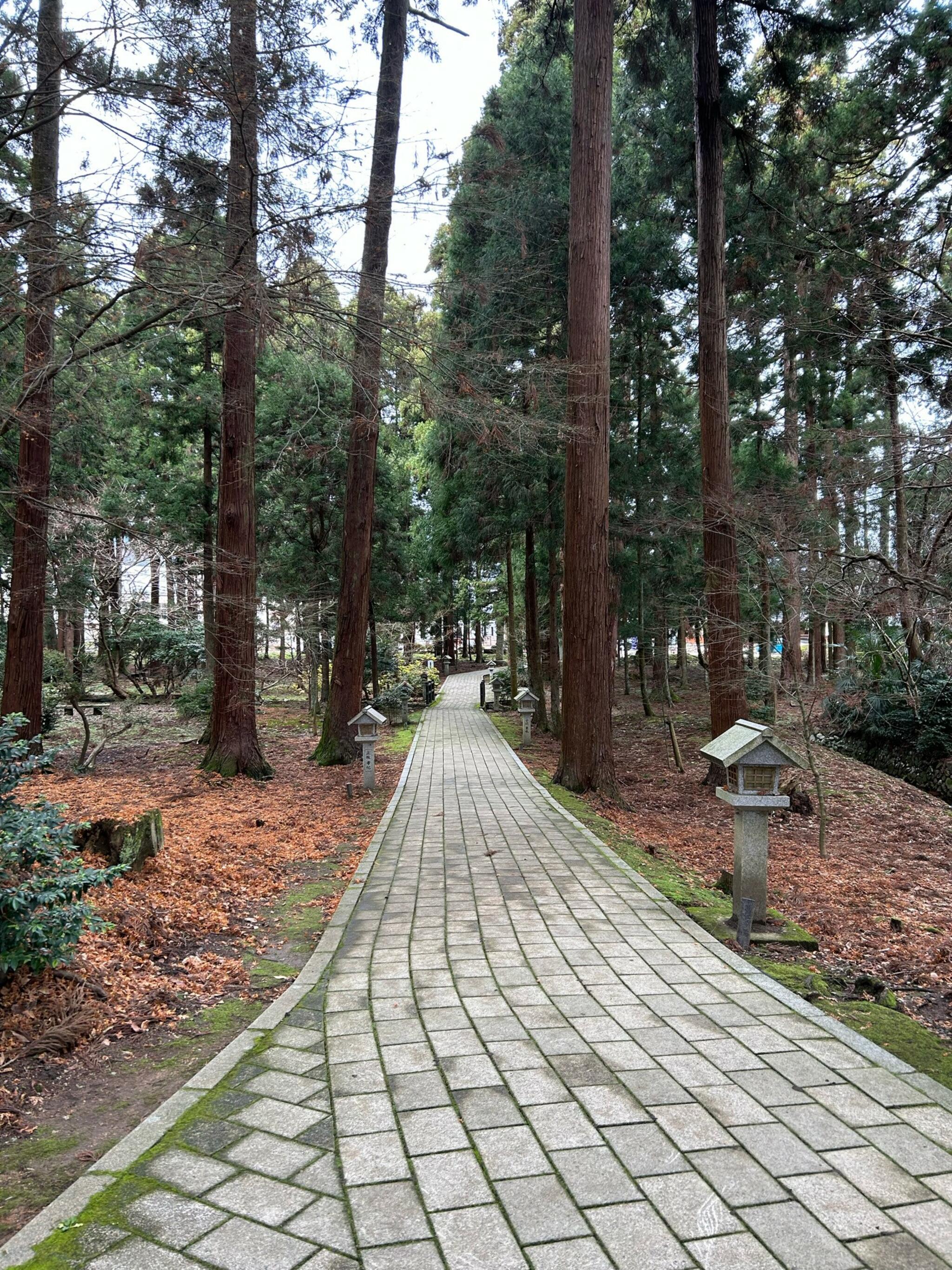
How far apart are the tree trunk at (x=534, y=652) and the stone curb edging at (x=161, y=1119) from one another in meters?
13.0

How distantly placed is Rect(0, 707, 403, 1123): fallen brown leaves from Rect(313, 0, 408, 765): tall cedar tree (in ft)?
3.47

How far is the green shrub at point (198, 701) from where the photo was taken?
48.2ft

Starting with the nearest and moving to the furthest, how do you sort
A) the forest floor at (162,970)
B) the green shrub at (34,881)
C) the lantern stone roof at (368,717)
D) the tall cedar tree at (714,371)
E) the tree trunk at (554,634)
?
1. the forest floor at (162,970)
2. the green shrub at (34,881)
3. the lantern stone roof at (368,717)
4. the tall cedar tree at (714,371)
5. the tree trunk at (554,634)

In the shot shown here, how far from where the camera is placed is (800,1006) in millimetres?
3674

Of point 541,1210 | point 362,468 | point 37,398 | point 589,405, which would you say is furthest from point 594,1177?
point 362,468

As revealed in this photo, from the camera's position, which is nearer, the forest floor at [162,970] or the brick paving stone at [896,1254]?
the brick paving stone at [896,1254]

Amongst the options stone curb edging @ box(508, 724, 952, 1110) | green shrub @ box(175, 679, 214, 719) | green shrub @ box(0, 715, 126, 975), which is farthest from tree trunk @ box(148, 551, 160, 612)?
stone curb edging @ box(508, 724, 952, 1110)

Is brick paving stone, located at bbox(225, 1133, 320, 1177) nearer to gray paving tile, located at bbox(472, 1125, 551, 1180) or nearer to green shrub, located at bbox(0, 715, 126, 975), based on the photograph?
gray paving tile, located at bbox(472, 1125, 551, 1180)

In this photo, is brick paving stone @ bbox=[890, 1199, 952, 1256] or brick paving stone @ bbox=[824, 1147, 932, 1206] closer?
brick paving stone @ bbox=[890, 1199, 952, 1256]

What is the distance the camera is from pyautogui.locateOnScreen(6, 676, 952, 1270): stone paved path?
2.05 meters

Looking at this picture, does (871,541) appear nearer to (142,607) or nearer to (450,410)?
(450,410)

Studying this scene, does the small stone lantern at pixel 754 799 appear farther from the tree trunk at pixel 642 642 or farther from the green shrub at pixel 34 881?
the tree trunk at pixel 642 642

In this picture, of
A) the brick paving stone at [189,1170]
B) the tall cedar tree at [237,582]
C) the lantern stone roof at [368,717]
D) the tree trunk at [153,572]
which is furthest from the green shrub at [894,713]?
the brick paving stone at [189,1170]

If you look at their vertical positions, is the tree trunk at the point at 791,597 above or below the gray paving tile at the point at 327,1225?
above
